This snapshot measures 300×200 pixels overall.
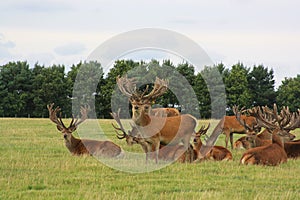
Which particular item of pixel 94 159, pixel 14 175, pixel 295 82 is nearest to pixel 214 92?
pixel 295 82

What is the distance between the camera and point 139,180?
30.8 feet

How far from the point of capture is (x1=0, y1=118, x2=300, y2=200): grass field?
801 centimetres

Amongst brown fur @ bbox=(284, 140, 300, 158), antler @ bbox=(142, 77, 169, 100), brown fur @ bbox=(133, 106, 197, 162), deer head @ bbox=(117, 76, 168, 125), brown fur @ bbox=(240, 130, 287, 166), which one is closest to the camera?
brown fur @ bbox=(240, 130, 287, 166)

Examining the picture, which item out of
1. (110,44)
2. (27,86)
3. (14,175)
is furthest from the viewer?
(27,86)

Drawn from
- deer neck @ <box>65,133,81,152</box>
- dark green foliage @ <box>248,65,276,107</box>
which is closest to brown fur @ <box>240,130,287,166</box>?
deer neck @ <box>65,133,81,152</box>

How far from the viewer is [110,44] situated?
13.6 metres

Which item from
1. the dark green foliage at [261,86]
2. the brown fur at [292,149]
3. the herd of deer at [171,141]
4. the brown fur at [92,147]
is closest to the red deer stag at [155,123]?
the herd of deer at [171,141]

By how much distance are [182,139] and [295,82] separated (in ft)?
162

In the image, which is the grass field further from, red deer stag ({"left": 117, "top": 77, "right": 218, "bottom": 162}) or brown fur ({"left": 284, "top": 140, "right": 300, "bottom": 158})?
red deer stag ({"left": 117, "top": 77, "right": 218, "bottom": 162})

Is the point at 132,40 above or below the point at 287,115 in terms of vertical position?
above

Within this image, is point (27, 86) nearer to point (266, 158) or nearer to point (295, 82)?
point (295, 82)

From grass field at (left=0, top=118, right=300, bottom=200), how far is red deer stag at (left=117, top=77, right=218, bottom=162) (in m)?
1.32

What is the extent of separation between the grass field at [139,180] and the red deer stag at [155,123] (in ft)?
4.32

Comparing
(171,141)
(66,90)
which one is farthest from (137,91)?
(66,90)
